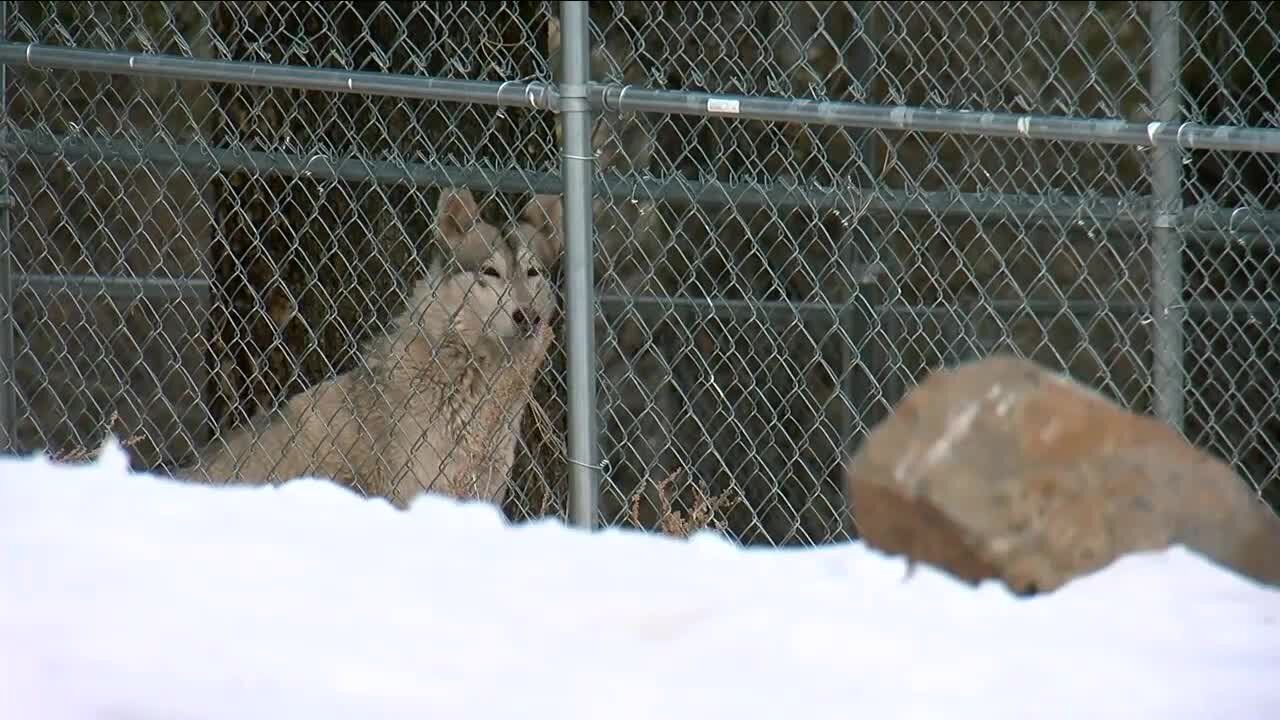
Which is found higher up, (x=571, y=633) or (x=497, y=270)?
(x=497, y=270)

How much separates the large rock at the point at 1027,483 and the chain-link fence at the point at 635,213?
106cm

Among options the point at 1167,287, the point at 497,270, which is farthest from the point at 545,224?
the point at 1167,287

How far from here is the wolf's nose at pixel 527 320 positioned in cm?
598

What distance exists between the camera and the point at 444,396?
19.9ft

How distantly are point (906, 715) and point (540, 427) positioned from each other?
3.24 meters

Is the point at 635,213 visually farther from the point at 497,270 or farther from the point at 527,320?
the point at 527,320

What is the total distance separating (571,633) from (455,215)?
3.20m

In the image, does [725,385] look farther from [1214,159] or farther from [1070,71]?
[1070,71]

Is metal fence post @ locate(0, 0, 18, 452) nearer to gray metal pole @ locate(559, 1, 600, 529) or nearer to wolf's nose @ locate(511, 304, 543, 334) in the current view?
wolf's nose @ locate(511, 304, 543, 334)

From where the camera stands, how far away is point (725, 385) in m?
8.03

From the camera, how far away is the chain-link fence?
464 centimetres

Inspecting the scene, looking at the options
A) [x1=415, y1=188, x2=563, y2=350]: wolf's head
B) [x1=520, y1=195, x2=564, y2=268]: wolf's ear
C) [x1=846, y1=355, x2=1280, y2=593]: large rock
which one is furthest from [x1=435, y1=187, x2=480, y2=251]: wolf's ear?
[x1=846, y1=355, x2=1280, y2=593]: large rock

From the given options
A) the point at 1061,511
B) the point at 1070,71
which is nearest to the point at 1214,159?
the point at 1070,71

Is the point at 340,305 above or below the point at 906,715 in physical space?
above
